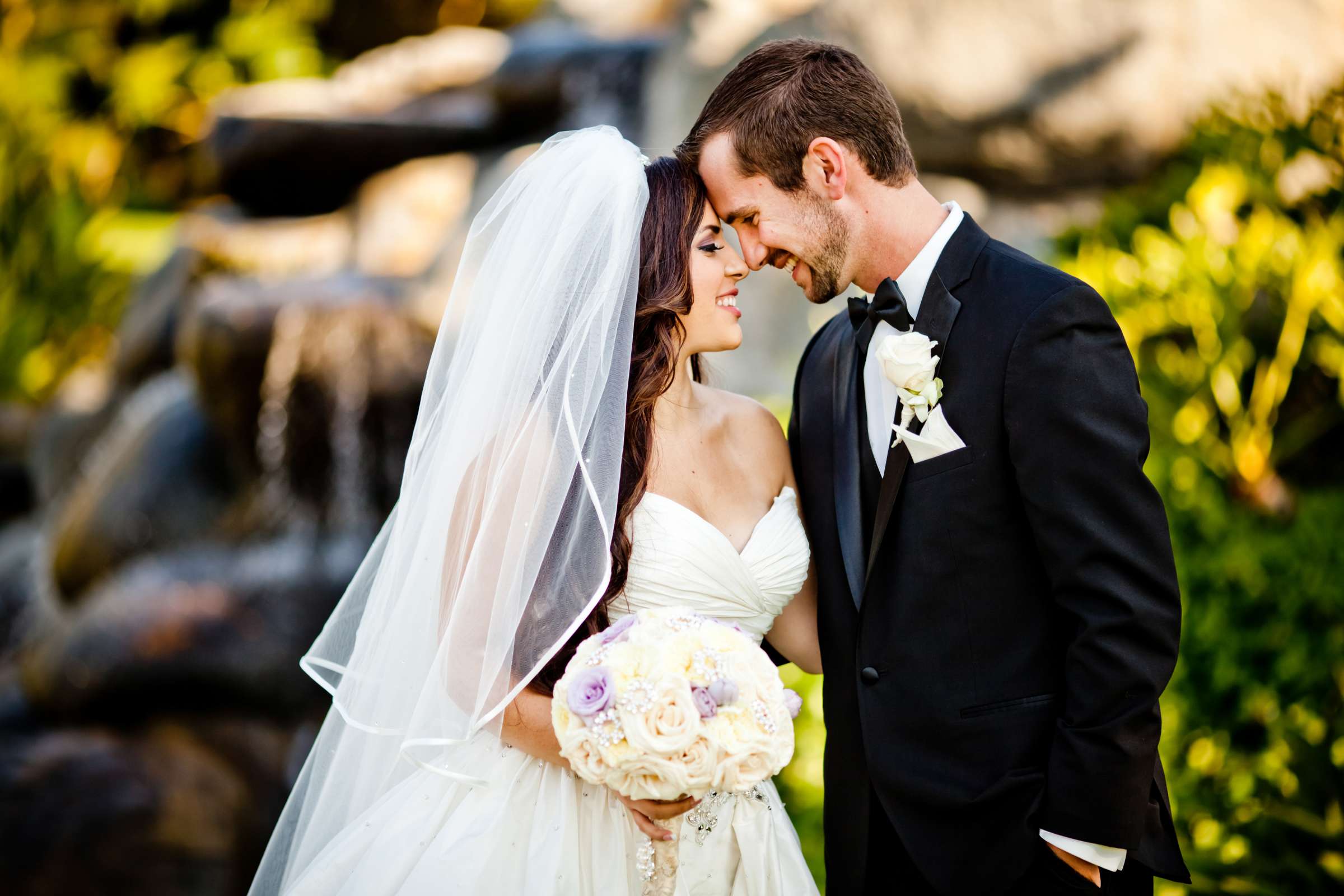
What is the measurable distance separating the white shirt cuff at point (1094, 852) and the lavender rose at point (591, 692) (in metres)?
1.01

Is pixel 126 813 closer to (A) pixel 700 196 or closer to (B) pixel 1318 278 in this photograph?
(A) pixel 700 196

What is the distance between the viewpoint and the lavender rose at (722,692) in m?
2.05

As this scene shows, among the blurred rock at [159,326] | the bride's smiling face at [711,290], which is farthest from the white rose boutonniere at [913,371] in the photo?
the blurred rock at [159,326]

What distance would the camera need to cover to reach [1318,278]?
492 cm

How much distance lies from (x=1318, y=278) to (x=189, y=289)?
7.97 m

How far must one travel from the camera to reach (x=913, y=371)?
7.85 ft

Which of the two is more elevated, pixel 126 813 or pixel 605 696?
pixel 605 696

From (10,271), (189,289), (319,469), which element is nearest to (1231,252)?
(319,469)

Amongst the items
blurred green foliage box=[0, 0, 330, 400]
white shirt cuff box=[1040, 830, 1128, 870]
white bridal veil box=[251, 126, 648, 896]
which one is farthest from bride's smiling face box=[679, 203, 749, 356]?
blurred green foliage box=[0, 0, 330, 400]

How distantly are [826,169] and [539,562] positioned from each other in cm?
115

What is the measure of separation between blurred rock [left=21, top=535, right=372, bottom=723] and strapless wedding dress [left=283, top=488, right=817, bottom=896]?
141 inches

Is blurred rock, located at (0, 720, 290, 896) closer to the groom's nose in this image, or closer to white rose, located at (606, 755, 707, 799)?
white rose, located at (606, 755, 707, 799)

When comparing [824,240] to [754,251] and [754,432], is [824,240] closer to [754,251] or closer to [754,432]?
[754,251]

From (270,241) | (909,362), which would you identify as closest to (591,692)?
(909,362)
